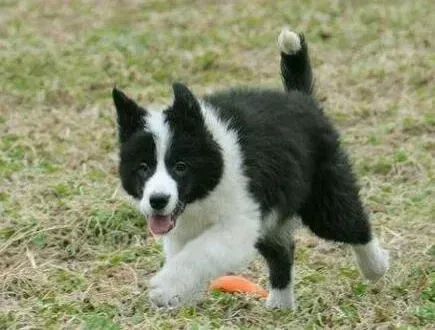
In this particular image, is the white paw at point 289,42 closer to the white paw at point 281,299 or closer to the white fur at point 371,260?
the white fur at point 371,260

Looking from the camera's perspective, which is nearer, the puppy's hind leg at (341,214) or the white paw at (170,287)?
the white paw at (170,287)

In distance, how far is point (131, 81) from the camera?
12.1m

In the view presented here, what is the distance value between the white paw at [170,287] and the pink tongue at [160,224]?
19 cm

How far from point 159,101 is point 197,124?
511 centimetres

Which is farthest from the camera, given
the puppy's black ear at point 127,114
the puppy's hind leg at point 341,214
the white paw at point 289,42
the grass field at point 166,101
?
the white paw at point 289,42

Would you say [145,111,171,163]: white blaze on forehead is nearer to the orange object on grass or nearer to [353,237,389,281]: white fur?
the orange object on grass

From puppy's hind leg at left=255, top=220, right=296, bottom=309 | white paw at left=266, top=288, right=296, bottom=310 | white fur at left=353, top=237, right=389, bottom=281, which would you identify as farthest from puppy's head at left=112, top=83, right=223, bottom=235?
white fur at left=353, top=237, right=389, bottom=281

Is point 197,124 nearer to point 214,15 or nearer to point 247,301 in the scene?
point 247,301

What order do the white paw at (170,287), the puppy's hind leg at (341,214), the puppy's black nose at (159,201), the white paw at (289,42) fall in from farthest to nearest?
the white paw at (289,42)
the puppy's hind leg at (341,214)
the white paw at (170,287)
the puppy's black nose at (159,201)

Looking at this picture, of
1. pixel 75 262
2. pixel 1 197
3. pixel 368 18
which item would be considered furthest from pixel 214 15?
pixel 75 262

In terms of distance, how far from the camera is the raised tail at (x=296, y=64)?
702 centimetres

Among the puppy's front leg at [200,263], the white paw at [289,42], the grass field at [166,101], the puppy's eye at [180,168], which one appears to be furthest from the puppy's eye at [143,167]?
the white paw at [289,42]

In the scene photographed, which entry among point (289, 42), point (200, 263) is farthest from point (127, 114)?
point (289, 42)

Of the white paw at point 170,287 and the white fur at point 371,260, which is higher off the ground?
the white paw at point 170,287
